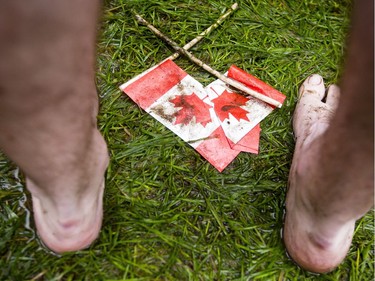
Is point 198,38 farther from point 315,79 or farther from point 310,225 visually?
point 310,225

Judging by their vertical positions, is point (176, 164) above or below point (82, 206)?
below

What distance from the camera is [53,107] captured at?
1.15 meters

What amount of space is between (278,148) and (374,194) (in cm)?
71

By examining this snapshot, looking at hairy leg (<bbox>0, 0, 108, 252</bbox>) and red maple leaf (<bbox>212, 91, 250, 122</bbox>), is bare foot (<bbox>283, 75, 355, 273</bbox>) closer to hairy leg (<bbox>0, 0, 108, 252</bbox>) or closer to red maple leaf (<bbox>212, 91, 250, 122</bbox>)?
red maple leaf (<bbox>212, 91, 250, 122</bbox>)

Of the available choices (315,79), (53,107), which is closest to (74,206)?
(53,107)

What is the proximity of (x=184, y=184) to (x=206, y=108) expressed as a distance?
0.42m

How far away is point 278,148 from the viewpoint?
2.02 metres

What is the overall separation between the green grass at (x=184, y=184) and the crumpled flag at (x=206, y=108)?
0.14 ft

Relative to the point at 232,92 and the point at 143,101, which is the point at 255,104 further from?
the point at 143,101

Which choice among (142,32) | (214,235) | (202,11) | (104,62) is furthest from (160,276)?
(202,11)

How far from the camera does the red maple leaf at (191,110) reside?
6.73 feet

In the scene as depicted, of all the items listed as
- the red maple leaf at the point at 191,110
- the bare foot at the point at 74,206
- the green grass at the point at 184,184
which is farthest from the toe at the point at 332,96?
the bare foot at the point at 74,206

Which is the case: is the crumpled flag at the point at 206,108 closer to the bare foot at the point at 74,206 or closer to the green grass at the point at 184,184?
the green grass at the point at 184,184

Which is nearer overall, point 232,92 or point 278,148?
point 278,148
